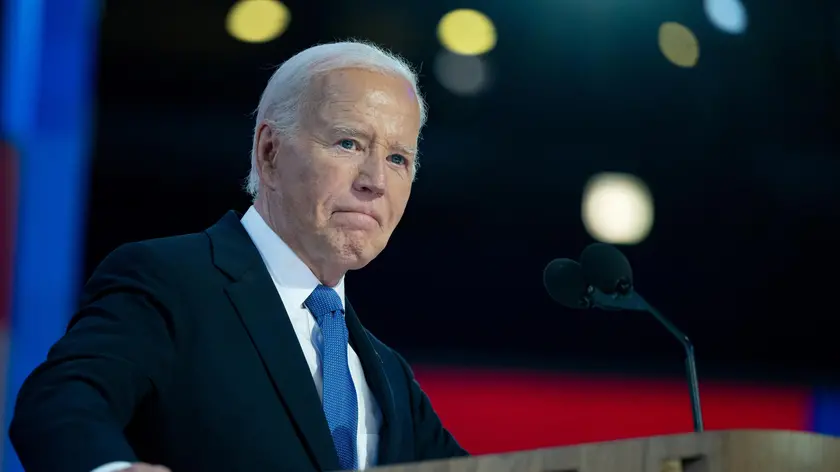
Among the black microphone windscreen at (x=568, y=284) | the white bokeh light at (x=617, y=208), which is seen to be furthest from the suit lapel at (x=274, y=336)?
the white bokeh light at (x=617, y=208)

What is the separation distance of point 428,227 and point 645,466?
5.54 feet

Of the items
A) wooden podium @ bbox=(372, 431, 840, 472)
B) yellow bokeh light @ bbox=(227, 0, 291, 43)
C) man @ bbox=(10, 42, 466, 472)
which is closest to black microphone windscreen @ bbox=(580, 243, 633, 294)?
man @ bbox=(10, 42, 466, 472)

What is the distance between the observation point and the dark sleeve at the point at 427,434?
1.60 meters

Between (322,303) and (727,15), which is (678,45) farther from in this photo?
(322,303)

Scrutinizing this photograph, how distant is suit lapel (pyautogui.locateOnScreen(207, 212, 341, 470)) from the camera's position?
4.20 feet

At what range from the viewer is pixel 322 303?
150 centimetres

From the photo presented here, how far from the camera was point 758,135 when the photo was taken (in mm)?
3113

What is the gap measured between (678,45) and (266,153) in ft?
5.97

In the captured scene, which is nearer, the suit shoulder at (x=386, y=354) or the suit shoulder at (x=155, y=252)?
the suit shoulder at (x=155, y=252)

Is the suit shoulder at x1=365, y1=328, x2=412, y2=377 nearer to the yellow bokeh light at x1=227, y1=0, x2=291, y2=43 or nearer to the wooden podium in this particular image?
the wooden podium

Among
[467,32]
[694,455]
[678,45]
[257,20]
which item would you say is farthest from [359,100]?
[678,45]

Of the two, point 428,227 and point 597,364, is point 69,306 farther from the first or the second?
point 597,364

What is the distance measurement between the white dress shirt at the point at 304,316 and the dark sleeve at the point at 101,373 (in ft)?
0.71

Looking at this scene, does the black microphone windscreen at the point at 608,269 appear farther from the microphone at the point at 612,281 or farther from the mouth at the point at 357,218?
the mouth at the point at 357,218
